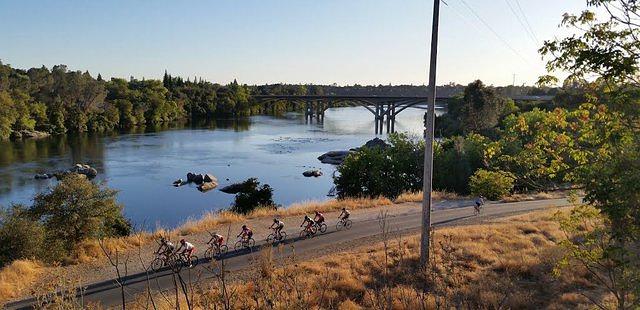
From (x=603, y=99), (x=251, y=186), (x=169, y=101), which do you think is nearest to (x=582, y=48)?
(x=603, y=99)

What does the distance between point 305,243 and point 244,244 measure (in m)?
2.44

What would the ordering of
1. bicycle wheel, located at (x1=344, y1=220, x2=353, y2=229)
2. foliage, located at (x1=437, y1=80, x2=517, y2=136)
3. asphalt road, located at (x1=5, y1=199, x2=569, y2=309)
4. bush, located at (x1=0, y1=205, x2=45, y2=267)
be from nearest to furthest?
asphalt road, located at (x1=5, y1=199, x2=569, y2=309), bush, located at (x1=0, y1=205, x2=45, y2=267), bicycle wheel, located at (x1=344, y1=220, x2=353, y2=229), foliage, located at (x1=437, y1=80, x2=517, y2=136)

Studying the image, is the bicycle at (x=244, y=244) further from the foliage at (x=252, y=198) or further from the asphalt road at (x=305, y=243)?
the foliage at (x=252, y=198)

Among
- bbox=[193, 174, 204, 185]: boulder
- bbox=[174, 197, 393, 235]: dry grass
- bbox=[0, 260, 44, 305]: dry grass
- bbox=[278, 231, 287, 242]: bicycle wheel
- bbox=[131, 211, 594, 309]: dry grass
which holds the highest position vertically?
bbox=[131, 211, 594, 309]: dry grass

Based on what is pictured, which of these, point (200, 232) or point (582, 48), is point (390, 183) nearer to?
point (200, 232)

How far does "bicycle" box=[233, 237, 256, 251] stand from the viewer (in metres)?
17.1

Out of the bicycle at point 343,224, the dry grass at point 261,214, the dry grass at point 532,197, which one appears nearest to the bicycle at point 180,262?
the dry grass at point 261,214

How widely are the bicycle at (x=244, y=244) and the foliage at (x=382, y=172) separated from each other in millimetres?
17327

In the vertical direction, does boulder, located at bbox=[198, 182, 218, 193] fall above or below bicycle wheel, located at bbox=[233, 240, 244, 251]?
below

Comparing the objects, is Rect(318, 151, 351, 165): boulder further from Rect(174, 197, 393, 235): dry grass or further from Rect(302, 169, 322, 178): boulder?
Rect(174, 197, 393, 235): dry grass

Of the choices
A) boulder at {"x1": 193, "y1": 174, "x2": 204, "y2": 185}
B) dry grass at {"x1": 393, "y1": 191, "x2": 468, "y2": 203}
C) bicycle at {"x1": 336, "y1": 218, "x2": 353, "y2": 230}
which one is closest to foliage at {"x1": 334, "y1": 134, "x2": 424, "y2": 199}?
dry grass at {"x1": 393, "y1": 191, "x2": 468, "y2": 203}

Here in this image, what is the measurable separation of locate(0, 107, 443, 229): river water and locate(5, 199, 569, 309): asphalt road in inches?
324

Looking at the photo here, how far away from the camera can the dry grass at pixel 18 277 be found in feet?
41.8

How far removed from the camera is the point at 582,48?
6.75 metres
